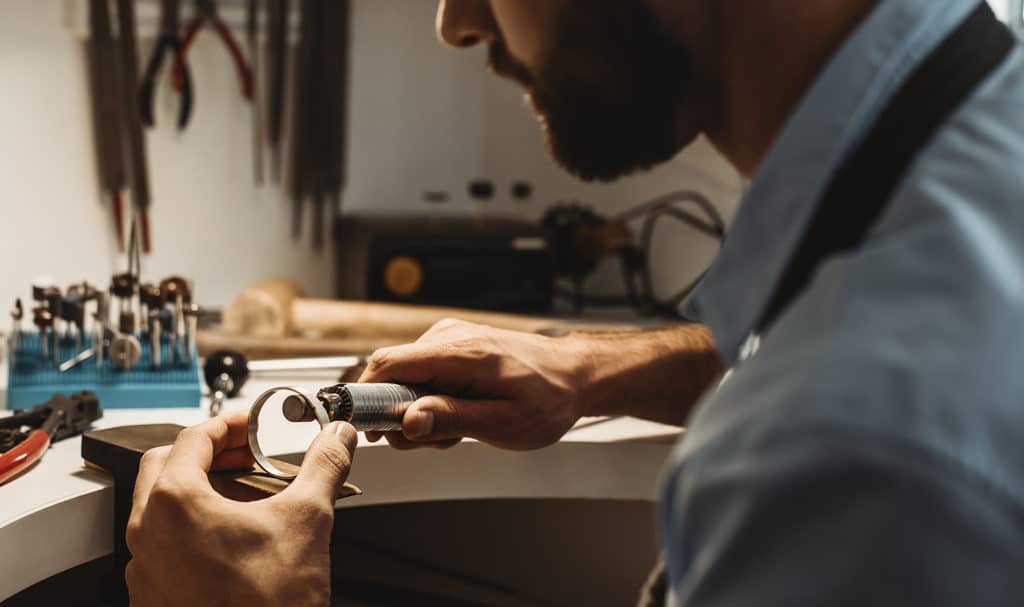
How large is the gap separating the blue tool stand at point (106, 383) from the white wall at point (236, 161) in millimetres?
783

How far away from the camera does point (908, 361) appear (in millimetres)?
378

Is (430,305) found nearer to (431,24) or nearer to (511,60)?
(431,24)

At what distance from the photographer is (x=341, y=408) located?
2.64ft

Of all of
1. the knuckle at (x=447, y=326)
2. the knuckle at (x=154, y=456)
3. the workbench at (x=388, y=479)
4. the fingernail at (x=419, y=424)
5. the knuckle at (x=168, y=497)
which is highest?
the knuckle at (x=447, y=326)

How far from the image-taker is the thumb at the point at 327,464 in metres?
0.73

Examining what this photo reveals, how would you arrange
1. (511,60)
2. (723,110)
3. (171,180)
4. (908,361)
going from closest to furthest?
(908,361) → (723,110) → (511,60) → (171,180)

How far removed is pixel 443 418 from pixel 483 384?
8 cm

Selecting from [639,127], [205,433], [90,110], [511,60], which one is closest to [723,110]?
[639,127]

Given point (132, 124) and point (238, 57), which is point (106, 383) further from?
point (238, 57)

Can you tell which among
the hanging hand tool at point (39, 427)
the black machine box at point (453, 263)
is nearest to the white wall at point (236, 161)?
the black machine box at point (453, 263)

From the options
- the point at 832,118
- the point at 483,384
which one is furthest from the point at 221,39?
the point at 832,118

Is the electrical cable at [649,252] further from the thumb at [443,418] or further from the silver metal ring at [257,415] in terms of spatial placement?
the silver metal ring at [257,415]

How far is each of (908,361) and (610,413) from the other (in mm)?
720

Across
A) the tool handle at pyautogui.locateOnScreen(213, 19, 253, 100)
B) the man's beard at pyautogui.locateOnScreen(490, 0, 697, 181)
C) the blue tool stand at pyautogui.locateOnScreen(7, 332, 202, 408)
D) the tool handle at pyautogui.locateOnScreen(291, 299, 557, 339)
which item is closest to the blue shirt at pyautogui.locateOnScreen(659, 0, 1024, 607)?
the man's beard at pyautogui.locateOnScreen(490, 0, 697, 181)
